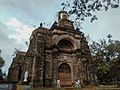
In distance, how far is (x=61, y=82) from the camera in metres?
26.8

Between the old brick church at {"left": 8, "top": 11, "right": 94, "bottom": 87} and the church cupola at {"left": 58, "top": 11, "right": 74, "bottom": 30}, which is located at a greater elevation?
the church cupola at {"left": 58, "top": 11, "right": 74, "bottom": 30}

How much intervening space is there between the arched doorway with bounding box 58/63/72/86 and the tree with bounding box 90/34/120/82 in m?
14.5

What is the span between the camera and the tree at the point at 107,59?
137 ft

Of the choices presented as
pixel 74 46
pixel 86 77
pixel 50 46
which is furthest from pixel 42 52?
pixel 86 77

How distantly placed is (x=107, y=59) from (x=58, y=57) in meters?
20.2

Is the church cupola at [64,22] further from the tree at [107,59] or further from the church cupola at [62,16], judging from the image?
the tree at [107,59]

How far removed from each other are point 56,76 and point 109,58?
21571 millimetres

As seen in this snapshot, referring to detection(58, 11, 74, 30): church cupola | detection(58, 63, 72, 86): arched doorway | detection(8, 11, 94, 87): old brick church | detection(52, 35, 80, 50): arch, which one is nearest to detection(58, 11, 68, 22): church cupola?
detection(58, 11, 74, 30): church cupola

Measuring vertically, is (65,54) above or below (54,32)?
below

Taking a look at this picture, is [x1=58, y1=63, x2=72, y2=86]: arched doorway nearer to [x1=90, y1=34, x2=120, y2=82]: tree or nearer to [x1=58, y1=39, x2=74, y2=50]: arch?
[x1=58, y1=39, x2=74, y2=50]: arch

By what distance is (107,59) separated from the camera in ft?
145

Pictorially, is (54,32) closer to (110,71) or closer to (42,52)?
(42,52)

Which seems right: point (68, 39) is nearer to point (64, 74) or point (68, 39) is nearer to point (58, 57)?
point (58, 57)

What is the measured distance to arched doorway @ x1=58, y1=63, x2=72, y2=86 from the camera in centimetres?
2698
